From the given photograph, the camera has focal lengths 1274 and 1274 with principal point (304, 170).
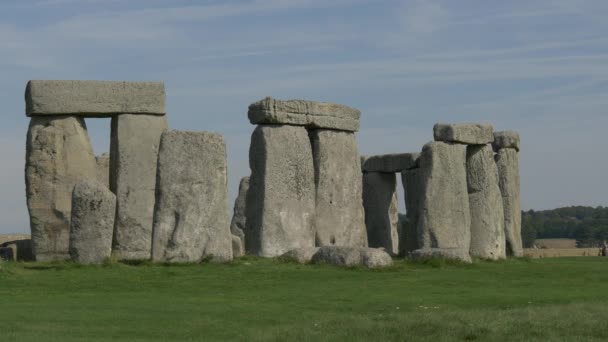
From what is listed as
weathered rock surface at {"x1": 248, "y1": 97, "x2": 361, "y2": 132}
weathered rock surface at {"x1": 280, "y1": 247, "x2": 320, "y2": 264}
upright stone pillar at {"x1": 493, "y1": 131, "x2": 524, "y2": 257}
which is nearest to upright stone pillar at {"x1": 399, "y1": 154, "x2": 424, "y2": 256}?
weathered rock surface at {"x1": 248, "y1": 97, "x2": 361, "y2": 132}

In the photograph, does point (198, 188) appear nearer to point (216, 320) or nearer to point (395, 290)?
point (395, 290)

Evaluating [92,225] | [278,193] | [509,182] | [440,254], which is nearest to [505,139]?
[509,182]

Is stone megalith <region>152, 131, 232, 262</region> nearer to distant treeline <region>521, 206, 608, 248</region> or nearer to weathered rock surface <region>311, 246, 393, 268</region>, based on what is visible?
weathered rock surface <region>311, 246, 393, 268</region>

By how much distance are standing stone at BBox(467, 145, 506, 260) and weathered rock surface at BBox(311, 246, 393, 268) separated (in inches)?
249

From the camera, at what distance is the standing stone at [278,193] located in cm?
2642

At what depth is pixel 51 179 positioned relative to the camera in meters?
26.7

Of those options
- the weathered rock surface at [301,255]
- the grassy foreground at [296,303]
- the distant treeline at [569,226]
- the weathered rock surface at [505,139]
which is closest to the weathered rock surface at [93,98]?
the grassy foreground at [296,303]

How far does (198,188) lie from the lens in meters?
22.5

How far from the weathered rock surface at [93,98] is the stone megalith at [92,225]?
535 centimetres

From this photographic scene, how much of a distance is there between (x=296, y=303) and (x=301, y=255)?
6971 millimetres

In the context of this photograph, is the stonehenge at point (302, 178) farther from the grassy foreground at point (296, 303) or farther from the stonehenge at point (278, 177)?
the grassy foreground at point (296, 303)

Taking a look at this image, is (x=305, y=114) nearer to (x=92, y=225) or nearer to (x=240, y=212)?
(x=240, y=212)

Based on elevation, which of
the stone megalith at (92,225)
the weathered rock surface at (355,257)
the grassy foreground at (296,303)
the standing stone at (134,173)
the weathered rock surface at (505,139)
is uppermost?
the weathered rock surface at (505,139)

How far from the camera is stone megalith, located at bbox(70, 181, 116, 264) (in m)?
21.6
